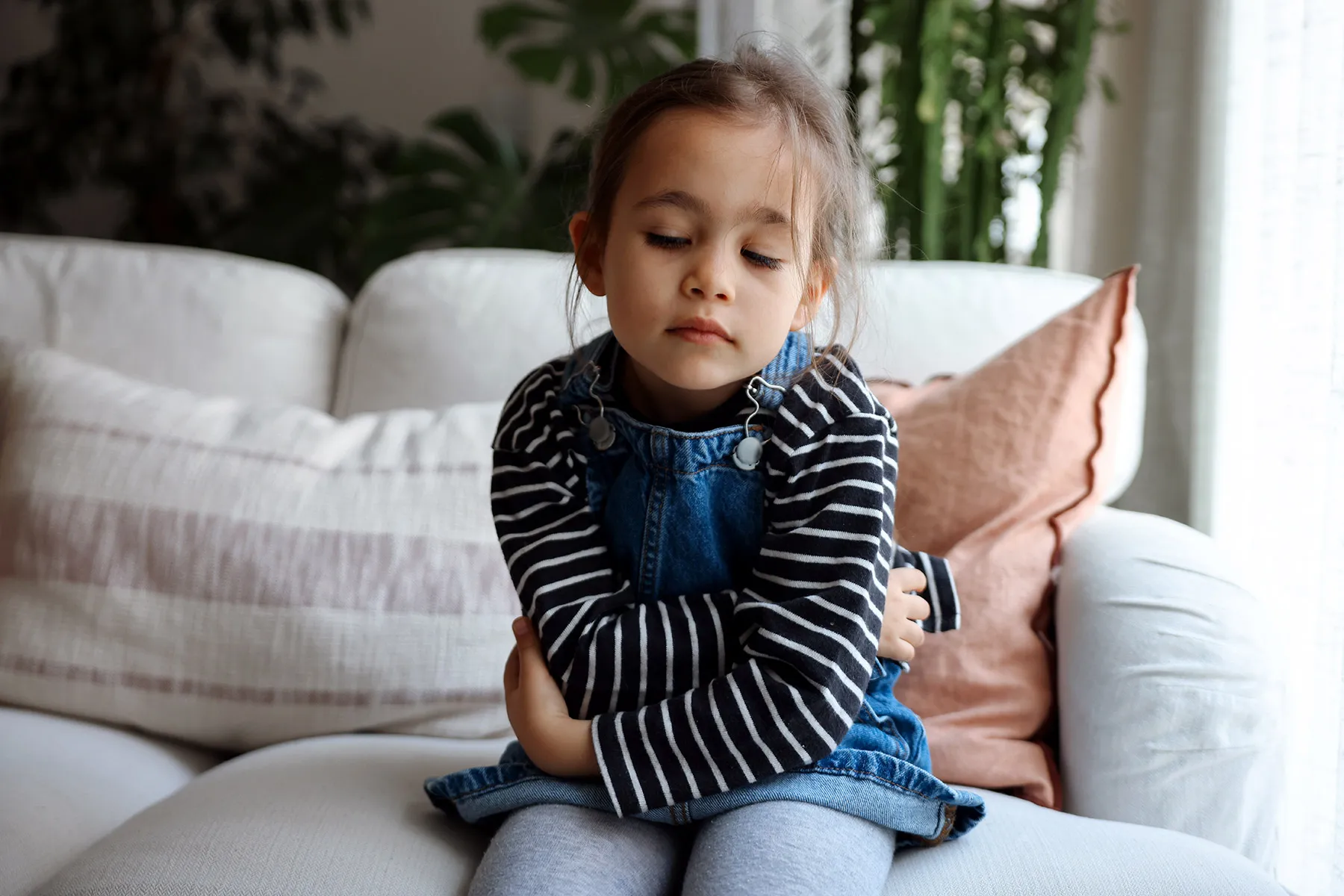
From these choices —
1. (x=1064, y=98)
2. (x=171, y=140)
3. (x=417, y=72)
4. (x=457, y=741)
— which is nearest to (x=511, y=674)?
(x=457, y=741)

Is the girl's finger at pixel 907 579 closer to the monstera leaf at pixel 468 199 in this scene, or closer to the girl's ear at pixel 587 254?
the girl's ear at pixel 587 254

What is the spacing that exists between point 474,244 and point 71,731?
5.21 ft

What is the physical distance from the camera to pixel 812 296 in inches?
33.7

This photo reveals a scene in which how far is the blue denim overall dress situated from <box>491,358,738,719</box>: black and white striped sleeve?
0.06 ft

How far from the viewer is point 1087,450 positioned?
41.9 inches

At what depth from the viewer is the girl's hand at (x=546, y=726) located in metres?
0.80

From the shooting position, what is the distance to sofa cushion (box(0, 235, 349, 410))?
138 cm

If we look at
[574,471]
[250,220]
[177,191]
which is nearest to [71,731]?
[574,471]

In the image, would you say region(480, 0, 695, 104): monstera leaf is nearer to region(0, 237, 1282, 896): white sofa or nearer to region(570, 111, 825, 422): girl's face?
region(0, 237, 1282, 896): white sofa

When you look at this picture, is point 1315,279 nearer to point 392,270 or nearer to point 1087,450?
point 1087,450

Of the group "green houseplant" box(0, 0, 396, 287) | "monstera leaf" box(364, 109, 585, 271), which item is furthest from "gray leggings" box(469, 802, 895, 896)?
"green houseplant" box(0, 0, 396, 287)

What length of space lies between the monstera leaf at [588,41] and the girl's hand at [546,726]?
179 cm

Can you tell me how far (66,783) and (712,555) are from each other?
617mm

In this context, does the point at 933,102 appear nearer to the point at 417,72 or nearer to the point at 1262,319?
the point at 1262,319
